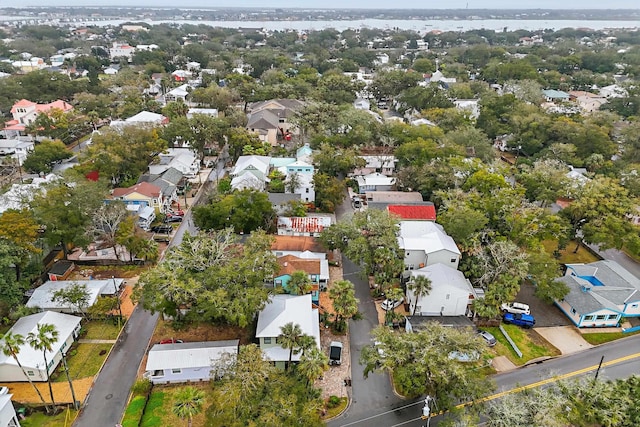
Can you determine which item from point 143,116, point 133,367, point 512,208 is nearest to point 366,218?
point 512,208

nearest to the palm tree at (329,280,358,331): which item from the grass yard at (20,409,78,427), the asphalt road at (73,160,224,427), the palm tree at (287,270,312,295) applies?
the palm tree at (287,270,312,295)

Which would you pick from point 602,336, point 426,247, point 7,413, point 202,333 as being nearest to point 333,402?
point 202,333

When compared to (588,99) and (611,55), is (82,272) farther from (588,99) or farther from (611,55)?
(611,55)

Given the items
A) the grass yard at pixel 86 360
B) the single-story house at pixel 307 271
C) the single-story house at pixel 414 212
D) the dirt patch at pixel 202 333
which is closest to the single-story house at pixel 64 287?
the grass yard at pixel 86 360

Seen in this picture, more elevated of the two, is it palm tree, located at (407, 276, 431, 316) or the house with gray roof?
palm tree, located at (407, 276, 431, 316)

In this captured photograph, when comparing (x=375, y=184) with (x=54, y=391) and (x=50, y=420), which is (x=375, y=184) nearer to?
(x=54, y=391)

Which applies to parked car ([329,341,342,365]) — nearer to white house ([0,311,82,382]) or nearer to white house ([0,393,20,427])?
white house ([0,311,82,382])

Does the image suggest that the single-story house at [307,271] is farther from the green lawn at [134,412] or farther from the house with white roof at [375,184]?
the house with white roof at [375,184]
